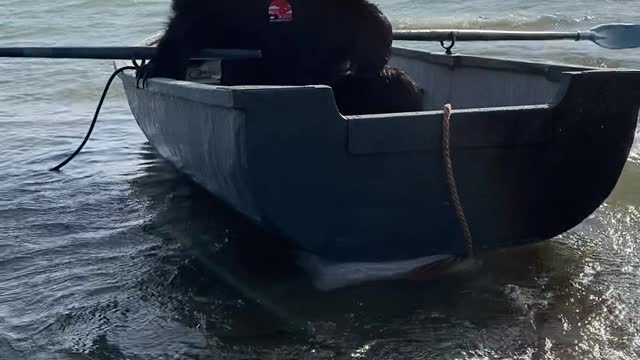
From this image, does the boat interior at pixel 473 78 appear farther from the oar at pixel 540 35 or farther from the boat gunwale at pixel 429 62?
the oar at pixel 540 35

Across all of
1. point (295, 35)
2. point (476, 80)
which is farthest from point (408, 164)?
point (476, 80)

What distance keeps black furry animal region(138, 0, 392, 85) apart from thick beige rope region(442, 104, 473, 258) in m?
0.84

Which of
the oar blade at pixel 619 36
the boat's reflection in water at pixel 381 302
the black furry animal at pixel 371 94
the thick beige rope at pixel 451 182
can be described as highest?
the oar blade at pixel 619 36

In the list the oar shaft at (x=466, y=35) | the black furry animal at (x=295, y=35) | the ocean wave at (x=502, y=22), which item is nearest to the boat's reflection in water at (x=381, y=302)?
the black furry animal at (x=295, y=35)

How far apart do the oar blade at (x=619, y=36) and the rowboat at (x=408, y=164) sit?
2.20 m

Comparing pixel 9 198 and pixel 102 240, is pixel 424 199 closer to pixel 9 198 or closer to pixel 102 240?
pixel 102 240

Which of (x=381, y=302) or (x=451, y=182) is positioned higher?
(x=451, y=182)

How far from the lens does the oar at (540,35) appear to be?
4.93 meters

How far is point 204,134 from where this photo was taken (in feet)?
11.4

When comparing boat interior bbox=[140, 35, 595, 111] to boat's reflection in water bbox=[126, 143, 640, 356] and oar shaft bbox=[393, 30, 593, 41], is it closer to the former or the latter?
oar shaft bbox=[393, 30, 593, 41]

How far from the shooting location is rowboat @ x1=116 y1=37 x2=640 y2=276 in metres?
2.91

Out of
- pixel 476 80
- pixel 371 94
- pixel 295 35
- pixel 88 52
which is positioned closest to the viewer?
pixel 295 35

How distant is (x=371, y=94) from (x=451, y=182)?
80cm

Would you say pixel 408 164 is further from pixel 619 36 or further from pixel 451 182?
pixel 619 36
